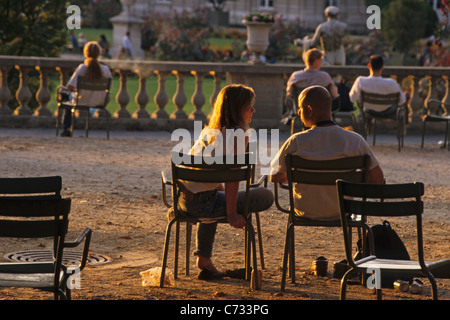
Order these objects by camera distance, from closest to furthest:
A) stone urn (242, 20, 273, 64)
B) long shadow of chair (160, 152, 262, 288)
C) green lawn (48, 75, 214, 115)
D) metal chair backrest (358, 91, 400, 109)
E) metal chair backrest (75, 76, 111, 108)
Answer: long shadow of chair (160, 152, 262, 288), metal chair backrest (358, 91, 400, 109), metal chair backrest (75, 76, 111, 108), stone urn (242, 20, 273, 64), green lawn (48, 75, 214, 115)

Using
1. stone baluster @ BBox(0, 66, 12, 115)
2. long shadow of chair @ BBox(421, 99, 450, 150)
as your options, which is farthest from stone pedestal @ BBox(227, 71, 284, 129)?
stone baluster @ BBox(0, 66, 12, 115)

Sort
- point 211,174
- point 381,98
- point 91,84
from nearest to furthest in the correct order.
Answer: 1. point 211,174
2. point 381,98
3. point 91,84

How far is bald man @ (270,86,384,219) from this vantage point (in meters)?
6.04

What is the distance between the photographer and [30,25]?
1808 centimetres

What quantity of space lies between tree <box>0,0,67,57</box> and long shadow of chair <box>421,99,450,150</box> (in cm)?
737

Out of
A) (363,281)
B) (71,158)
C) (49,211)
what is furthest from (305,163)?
(71,158)

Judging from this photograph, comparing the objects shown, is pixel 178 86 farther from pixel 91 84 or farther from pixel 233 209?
pixel 233 209

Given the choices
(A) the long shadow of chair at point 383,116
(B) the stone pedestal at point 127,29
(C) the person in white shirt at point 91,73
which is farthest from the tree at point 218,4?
(A) the long shadow of chair at point 383,116

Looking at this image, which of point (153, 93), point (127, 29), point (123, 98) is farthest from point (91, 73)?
point (127, 29)

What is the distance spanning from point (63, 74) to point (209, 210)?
9219 millimetres

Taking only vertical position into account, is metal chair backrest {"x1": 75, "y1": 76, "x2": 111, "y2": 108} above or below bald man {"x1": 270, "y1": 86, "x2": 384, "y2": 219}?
below

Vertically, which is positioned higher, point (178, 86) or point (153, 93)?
point (178, 86)

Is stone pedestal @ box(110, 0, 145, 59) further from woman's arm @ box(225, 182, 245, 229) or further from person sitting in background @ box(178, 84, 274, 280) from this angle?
woman's arm @ box(225, 182, 245, 229)

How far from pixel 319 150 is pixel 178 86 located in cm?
904
